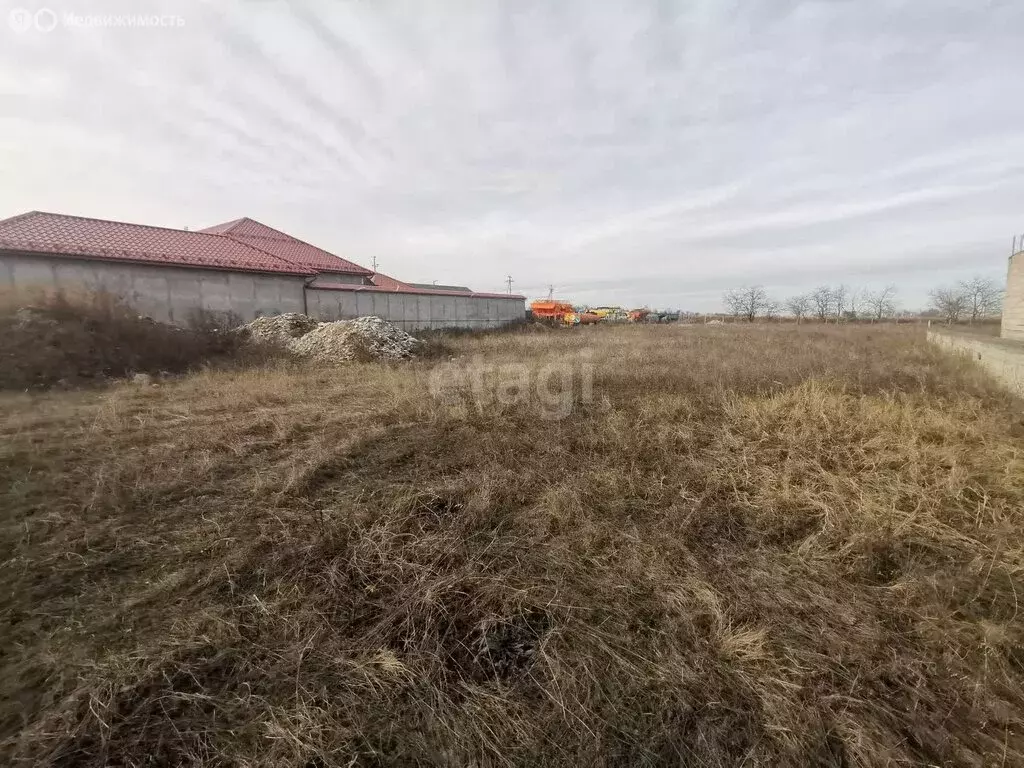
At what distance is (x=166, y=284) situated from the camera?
1448 cm

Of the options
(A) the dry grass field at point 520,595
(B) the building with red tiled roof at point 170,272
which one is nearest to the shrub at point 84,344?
(B) the building with red tiled roof at point 170,272

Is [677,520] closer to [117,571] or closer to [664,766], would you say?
[664,766]

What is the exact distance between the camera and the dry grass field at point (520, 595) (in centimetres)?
190

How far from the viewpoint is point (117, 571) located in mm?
2936

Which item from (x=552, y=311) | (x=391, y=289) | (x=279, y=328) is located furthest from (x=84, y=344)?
(x=552, y=311)

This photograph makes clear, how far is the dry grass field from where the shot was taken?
74.8 inches

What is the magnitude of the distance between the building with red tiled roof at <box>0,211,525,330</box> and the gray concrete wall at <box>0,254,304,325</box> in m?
0.02

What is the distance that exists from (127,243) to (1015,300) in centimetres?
3503

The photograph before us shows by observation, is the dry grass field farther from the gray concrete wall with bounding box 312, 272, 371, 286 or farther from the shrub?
the gray concrete wall with bounding box 312, 272, 371, 286

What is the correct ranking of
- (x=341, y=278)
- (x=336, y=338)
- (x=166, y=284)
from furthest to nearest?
(x=341, y=278), (x=166, y=284), (x=336, y=338)

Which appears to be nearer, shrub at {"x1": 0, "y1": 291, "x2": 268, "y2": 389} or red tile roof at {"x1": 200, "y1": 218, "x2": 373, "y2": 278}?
shrub at {"x1": 0, "y1": 291, "x2": 268, "y2": 389}

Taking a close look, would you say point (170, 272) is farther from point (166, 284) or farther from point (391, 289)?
point (391, 289)

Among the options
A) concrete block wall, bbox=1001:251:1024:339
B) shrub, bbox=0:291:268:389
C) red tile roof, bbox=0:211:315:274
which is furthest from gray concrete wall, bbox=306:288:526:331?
concrete block wall, bbox=1001:251:1024:339

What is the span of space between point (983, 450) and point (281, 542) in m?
7.09
